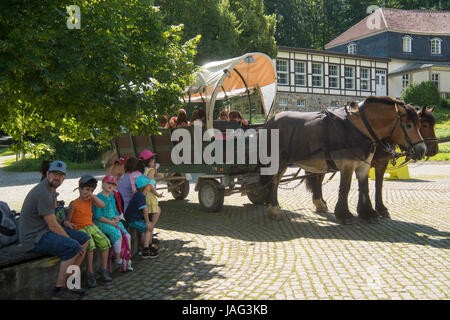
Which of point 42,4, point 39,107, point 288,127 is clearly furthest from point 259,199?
point 42,4

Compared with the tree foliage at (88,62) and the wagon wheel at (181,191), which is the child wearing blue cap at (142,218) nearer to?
the tree foliage at (88,62)

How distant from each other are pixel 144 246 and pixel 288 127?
383cm

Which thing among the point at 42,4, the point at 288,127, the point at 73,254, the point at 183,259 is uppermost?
the point at 42,4

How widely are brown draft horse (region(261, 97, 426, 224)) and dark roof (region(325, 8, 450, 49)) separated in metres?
37.7

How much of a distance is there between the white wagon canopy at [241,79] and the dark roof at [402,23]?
34877 mm

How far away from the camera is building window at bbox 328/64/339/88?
3503 cm

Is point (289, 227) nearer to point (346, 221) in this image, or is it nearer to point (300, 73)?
point (346, 221)

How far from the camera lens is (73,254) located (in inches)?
167

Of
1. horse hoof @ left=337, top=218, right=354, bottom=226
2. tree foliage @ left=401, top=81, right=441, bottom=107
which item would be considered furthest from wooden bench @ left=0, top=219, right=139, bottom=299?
tree foliage @ left=401, top=81, right=441, bottom=107

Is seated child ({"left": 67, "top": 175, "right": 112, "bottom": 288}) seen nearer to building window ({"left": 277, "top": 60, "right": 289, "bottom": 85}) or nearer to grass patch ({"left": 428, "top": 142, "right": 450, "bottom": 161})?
grass patch ({"left": 428, "top": 142, "right": 450, "bottom": 161})

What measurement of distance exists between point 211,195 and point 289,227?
2.27m

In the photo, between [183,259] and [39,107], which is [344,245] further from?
[39,107]

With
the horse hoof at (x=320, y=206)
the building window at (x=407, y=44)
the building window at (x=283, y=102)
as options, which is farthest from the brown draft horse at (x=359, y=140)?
the building window at (x=407, y=44)

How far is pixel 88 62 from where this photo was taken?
189 inches
